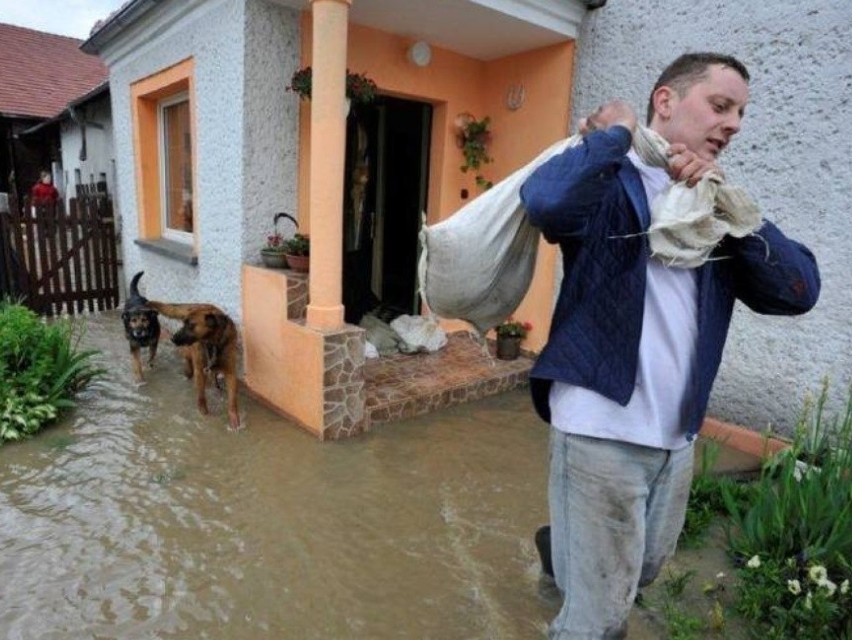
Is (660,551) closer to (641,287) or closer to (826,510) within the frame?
(641,287)

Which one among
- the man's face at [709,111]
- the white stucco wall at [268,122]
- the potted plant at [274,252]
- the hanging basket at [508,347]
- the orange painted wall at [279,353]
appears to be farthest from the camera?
the hanging basket at [508,347]

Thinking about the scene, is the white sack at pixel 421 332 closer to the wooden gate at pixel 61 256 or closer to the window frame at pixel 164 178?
the window frame at pixel 164 178

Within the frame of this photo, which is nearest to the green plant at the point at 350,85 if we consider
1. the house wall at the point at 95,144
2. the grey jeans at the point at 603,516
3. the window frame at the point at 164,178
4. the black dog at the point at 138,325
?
the black dog at the point at 138,325

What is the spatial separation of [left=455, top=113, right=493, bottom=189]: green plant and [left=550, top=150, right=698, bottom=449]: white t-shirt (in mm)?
4412

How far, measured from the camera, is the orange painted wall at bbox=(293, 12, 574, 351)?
4.96 meters

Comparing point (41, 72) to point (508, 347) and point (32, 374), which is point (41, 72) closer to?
point (32, 374)

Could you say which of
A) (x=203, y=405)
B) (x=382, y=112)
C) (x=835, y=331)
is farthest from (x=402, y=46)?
(x=835, y=331)

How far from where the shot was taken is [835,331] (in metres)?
3.69

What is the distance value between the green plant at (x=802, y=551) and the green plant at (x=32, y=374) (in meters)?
4.45

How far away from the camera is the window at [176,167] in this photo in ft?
20.4

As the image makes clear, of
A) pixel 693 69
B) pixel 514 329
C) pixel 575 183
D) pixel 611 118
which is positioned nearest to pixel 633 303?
pixel 575 183

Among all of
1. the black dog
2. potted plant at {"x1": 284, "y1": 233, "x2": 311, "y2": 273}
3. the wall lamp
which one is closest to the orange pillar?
potted plant at {"x1": 284, "y1": 233, "x2": 311, "y2": 273}

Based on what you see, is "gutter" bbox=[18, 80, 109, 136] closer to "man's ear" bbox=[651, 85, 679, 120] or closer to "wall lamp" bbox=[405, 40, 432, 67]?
"wall lamp" bbox=[405, 40, 432, 67]

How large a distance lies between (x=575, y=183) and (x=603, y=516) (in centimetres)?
83
